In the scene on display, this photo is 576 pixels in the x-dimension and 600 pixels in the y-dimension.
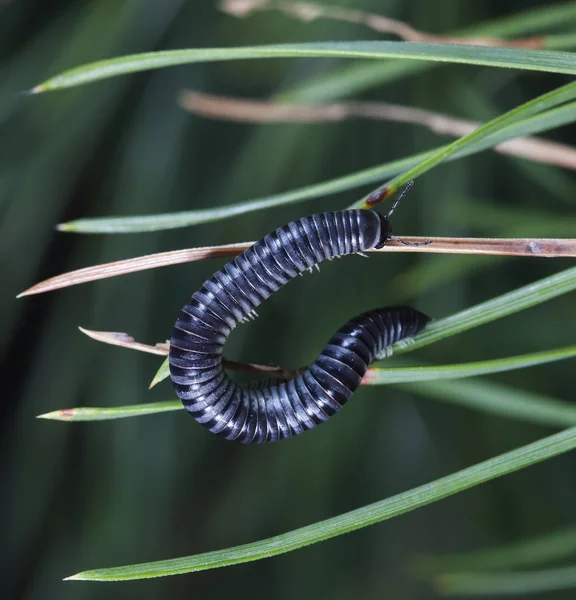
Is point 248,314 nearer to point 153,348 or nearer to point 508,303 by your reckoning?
point 153,348

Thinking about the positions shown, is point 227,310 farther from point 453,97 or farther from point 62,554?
point 62,554

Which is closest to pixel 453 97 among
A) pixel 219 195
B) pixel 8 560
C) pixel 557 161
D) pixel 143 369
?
pixel 557 161

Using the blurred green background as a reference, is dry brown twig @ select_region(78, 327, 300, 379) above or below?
below

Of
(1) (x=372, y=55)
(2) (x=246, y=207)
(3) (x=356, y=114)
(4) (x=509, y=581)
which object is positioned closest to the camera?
(1) (x=372, y=55)

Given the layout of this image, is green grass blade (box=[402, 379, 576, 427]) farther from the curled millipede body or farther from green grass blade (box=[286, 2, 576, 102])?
green grass blade (box=[286, 2, 576, 102])

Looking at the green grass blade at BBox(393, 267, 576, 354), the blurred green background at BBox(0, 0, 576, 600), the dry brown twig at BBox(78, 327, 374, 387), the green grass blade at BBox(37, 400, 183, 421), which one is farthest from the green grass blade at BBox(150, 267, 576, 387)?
the blurred green background at BBox(0, 0, 576, 600)

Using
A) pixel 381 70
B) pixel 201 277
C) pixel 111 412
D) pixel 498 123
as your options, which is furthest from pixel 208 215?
pixel 201 277

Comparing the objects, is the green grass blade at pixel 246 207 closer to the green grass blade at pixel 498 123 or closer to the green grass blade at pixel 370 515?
the green grass blade at pixel 498 123

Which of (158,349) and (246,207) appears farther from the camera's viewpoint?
(158,349)
